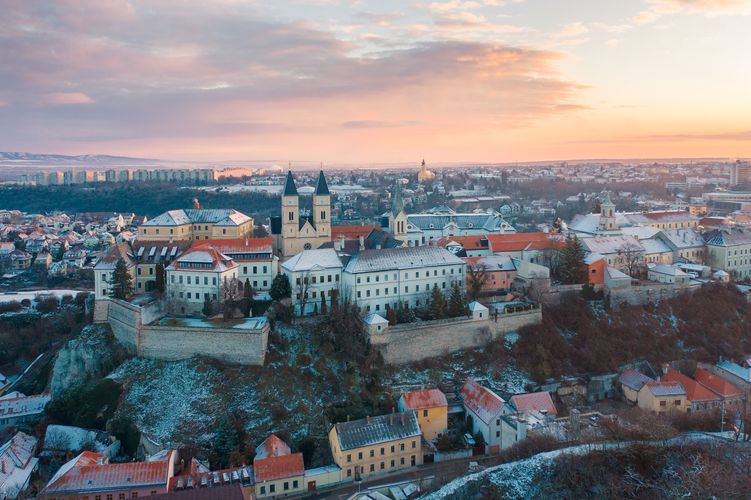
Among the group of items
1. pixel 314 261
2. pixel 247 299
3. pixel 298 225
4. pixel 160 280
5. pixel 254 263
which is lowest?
pixel 247 299

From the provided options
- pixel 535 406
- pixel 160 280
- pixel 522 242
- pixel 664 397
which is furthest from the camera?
A: pixel 522 242

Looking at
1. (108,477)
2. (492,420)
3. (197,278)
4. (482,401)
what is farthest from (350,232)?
(108,477)

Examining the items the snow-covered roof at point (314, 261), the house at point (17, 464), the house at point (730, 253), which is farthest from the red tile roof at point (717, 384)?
the house at point (17, 464)

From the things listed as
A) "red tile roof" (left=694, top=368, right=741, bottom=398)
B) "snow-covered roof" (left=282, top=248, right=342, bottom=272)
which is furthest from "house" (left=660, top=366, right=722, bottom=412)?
"snow-covered roof" (left=282, top=248, right=342, bottom=272)

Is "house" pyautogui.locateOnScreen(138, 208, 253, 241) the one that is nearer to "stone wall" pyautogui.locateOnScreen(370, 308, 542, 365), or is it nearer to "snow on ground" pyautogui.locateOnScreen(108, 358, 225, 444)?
"snow on ground" pyautogui.locateOnScreen(108, 358, 225, 444)

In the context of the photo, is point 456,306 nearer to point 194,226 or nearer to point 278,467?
point 278,467

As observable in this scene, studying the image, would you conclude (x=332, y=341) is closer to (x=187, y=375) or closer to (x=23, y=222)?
(x=187, y=375)

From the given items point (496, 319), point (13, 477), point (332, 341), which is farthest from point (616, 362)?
point (13, 477)

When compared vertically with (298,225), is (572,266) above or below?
below
